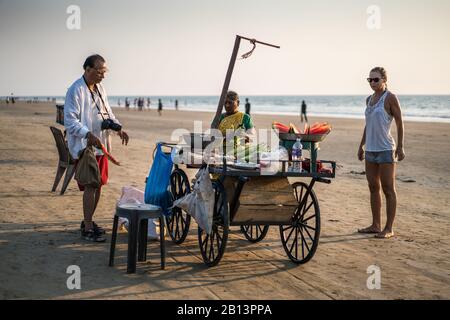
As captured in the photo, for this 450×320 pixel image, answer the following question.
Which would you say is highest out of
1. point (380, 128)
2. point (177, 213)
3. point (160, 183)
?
point (380, 128)

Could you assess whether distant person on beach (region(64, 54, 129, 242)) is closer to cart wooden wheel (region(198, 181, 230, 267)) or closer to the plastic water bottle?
cart wooden wheel (region(198, 181, 230, 267))

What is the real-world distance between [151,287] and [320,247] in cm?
235

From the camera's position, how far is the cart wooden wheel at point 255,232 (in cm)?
661

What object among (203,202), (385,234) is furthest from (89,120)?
(385,234)

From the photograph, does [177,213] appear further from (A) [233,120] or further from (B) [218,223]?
(A) [233,120]

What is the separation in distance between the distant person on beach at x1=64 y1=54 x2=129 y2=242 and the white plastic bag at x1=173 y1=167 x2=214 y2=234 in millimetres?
1322

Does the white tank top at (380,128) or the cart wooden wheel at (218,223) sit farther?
the white tank top at (380,128)

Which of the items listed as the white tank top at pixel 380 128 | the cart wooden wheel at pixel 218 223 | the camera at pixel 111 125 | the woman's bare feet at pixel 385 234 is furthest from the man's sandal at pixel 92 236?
the white tank top at pixel 380 128

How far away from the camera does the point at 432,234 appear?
7023mm

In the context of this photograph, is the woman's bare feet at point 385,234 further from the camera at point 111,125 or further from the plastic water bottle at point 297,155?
the camera at point 111,125

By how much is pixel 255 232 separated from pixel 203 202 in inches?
69.6

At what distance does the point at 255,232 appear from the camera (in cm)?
693

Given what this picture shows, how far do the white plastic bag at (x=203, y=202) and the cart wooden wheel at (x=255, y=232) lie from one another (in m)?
1.38
